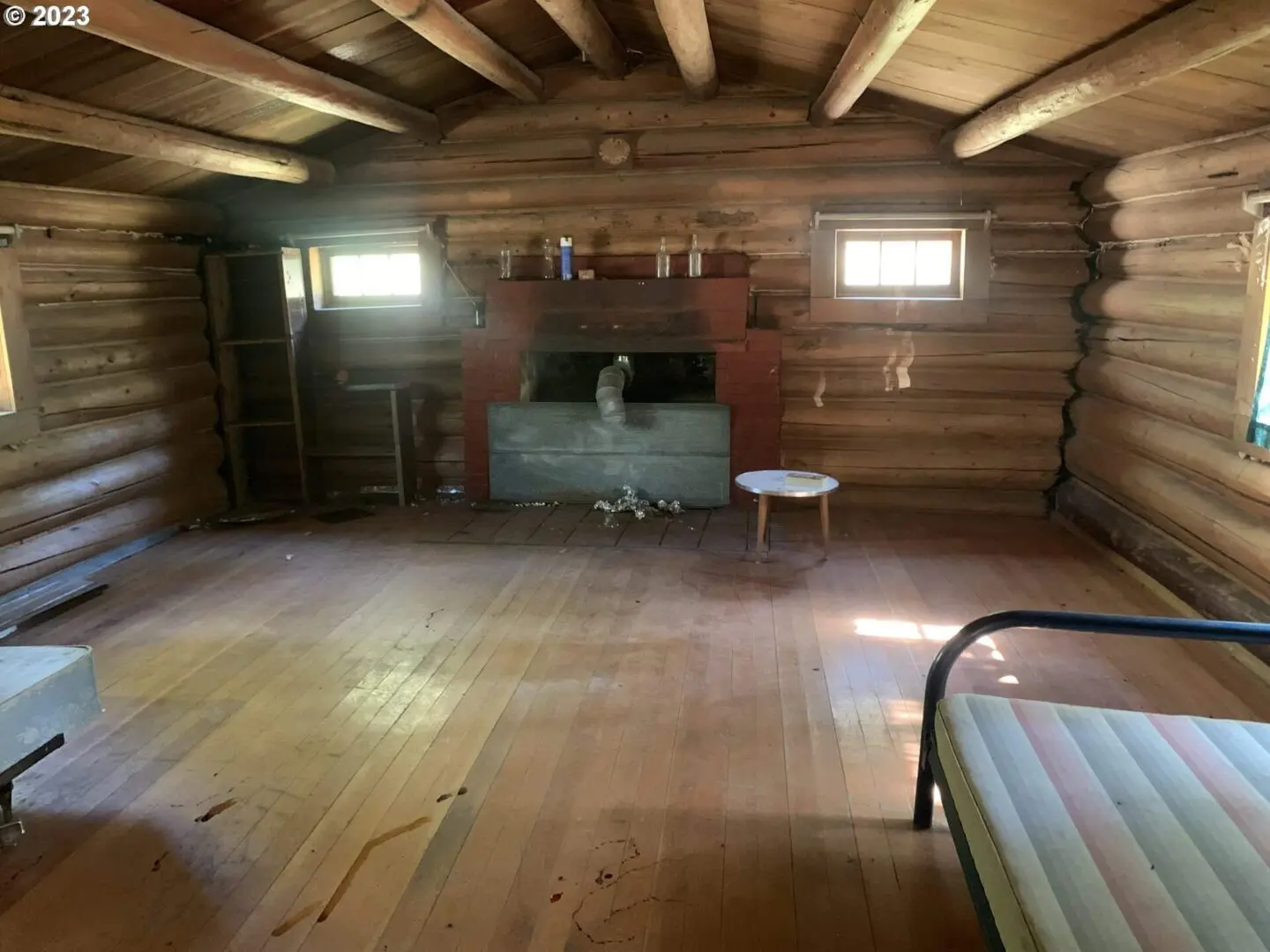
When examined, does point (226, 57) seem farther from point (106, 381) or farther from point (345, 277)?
point (345, 277)

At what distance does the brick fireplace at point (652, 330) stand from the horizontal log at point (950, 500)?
65 centimetres

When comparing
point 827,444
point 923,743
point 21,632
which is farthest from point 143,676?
point 827,444

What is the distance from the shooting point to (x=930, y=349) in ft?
→ 19.4

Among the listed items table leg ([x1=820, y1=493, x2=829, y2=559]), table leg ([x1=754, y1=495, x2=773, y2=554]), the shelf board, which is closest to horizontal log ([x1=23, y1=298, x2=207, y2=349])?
the shelf board

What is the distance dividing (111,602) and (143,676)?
112 centimetres

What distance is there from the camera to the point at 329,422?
6.66 meters

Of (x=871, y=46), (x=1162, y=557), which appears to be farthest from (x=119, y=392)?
(x=1162, y=557)

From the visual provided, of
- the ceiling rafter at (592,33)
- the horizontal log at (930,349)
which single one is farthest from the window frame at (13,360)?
A: the horizontal log at (930,349)

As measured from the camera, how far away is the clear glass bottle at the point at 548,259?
615 centimetres

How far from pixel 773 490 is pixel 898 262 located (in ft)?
7.07

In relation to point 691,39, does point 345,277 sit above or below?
below

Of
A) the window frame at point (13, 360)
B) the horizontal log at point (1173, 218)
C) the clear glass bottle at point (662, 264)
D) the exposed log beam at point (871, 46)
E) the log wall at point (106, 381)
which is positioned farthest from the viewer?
the clear glass bottle at point (662, 264)

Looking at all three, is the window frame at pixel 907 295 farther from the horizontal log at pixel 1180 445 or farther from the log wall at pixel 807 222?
the horizontal log at pixel 1180 445

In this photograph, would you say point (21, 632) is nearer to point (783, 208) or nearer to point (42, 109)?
point (42, 109)
